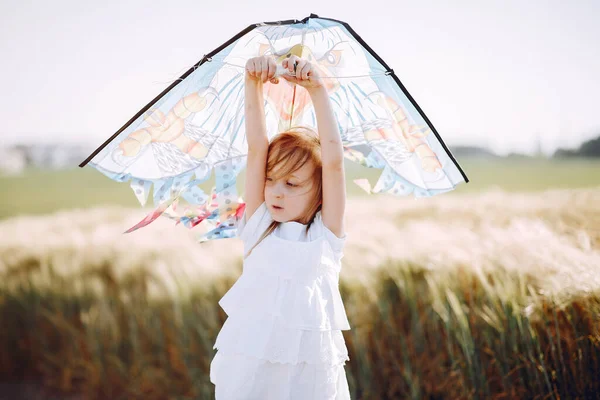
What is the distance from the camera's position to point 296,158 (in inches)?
64.6

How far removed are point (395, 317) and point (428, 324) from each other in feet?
0.62

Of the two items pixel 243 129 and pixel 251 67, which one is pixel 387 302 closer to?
pixel 243 129

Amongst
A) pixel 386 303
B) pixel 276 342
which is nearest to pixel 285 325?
pixel 276 342

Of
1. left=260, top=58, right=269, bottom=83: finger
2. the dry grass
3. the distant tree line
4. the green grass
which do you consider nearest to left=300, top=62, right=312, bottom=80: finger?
left=260, top=58, right=269, bottom=83: finger

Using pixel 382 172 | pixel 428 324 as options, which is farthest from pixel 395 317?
pixel 382 172

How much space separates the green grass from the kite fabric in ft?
0.59

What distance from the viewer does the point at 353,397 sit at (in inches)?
106

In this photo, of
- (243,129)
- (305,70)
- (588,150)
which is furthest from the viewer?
(588,150)

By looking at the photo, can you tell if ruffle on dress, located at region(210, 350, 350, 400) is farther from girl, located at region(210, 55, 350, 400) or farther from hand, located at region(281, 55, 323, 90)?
hand, located at region(281, 55, 323, 90)

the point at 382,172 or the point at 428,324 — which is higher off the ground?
the point at 382,172

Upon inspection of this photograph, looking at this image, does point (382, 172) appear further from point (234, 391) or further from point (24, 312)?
point (24, 312)

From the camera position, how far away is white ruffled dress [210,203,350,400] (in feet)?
5.00

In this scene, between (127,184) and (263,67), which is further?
(127,184)

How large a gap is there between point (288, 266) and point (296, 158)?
1.17ft
